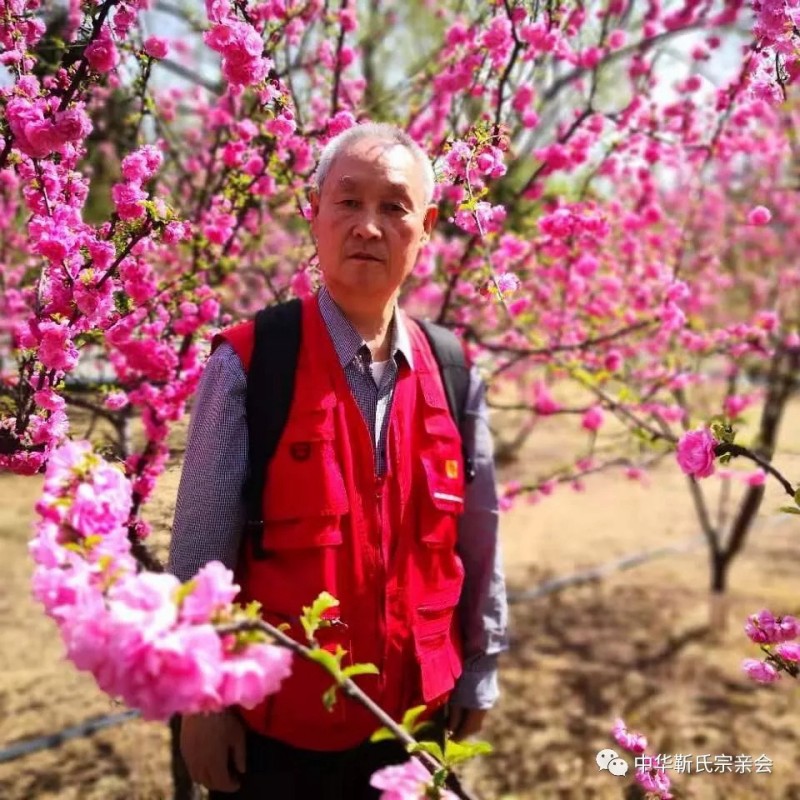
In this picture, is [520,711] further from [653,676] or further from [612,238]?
[612,238]

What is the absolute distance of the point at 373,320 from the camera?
5.91 feet

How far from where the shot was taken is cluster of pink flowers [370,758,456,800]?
106 centimetres

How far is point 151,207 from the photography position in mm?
1748

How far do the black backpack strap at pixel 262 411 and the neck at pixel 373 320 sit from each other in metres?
0.19

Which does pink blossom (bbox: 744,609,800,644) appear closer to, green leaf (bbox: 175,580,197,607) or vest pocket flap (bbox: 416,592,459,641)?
vest pocket flap (bbox: 416,592,459,641)

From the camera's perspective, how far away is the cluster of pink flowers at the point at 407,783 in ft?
3.46

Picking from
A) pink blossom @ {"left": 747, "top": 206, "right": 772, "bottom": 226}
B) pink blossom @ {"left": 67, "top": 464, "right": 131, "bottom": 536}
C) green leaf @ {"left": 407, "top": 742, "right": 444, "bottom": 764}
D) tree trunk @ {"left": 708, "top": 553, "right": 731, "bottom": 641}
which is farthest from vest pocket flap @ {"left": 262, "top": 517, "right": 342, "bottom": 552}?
tree trunk @ {"left": 708, "top": 553, "right": 731, "bottom": 641}

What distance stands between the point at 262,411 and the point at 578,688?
11.8ft

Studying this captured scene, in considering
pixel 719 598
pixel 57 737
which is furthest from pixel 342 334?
pixel 719 598

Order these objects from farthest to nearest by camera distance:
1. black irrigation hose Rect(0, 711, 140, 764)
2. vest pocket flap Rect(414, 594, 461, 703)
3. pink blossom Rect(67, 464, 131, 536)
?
black irrigation hose Rect(0, 711, 140, 764) → vest pocket flap Rect(414, 594, 461, 703) → pink blossom Rect(67, 464, 131, 536)

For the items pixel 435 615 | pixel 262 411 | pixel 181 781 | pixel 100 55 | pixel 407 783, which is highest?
pixel 100 55

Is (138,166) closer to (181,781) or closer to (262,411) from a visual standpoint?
(262,411)

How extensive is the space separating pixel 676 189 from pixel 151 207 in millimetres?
7323

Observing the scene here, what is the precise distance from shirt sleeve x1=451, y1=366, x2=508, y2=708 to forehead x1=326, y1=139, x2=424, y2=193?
24.4 inches
